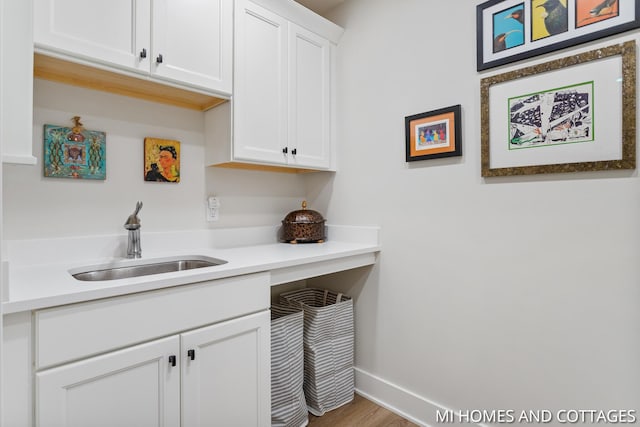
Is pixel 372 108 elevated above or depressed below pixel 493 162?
above

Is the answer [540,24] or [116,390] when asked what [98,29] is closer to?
[116,390]

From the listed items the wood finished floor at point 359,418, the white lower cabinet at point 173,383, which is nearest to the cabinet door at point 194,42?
the white lower cabinet at point 173,383

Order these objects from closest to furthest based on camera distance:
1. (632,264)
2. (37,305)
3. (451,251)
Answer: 1. (37,305)
2. (632,264)
3. (451,251)

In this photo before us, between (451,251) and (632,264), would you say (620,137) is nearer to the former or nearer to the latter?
(632,264)

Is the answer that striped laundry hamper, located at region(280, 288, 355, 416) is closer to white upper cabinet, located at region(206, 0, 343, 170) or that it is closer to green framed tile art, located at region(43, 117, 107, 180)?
white upper cabinet, located at region(206, 0, 343, 170)

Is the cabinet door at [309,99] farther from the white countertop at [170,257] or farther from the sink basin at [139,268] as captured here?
the sink basin at [139,268]

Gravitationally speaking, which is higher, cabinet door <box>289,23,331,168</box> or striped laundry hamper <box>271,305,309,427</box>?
cabinet door <box>289,23,331,168</box>

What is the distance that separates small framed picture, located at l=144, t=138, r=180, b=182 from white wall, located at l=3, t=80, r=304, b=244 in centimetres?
3

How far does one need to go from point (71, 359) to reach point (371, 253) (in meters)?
1.46

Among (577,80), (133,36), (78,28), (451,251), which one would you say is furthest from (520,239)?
(78,28)

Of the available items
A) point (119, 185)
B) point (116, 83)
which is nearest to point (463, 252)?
point (119, 185)

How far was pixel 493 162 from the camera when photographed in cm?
158

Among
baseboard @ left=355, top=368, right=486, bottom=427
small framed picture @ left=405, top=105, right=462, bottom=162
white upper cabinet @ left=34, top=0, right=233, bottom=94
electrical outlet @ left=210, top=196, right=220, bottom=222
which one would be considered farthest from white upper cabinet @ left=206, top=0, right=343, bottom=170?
baseboard @ left=355, top=368, right=486, bottom=427

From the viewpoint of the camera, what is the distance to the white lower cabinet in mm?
1026
